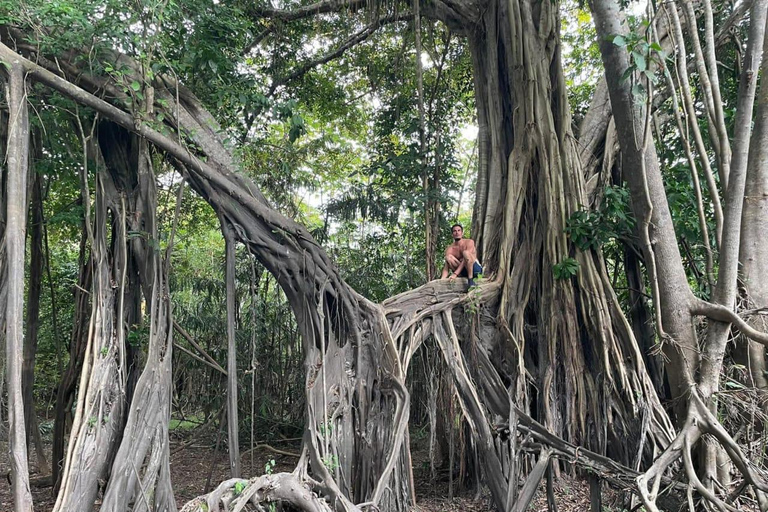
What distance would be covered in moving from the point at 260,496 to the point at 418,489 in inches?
107

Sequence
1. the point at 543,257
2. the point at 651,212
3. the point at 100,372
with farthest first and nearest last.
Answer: the point at 543,257
the point at 651,212
the point at 100,372

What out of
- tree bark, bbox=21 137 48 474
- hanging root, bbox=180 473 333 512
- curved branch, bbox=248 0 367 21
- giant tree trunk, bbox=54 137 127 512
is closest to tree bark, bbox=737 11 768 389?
hanging root, bbox=180 473 333 512

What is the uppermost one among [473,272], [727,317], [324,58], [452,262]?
[324,58]

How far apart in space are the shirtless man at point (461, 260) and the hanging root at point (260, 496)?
7.51 ft

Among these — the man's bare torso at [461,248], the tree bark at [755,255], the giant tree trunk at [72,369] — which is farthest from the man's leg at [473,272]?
the giant tree trunk at [72,369]

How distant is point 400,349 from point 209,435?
14.9ft

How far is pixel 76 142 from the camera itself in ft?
14.1

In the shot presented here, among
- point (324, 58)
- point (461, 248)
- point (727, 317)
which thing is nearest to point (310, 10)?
point (324, 58)

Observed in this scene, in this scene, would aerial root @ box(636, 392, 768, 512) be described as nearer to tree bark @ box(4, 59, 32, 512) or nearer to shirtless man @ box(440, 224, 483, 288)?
shirtless man @ box(440, 224, 483, 288)

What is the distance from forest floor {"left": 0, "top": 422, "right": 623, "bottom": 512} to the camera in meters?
4.27

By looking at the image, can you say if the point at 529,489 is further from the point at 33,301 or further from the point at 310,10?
the point at 310,10

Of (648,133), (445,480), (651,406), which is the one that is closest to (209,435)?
(445,480)

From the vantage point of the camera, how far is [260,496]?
247 cm

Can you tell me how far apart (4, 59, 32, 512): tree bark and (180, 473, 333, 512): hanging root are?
2.42ft
